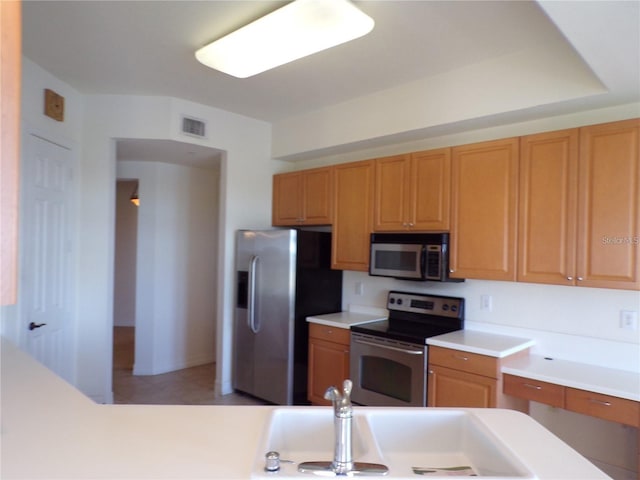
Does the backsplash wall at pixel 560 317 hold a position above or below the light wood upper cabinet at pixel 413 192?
below

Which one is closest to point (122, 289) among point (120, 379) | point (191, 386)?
point (120, 379)

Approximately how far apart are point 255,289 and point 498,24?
263 cm

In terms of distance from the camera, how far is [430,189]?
119 inches

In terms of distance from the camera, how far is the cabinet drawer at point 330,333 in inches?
129

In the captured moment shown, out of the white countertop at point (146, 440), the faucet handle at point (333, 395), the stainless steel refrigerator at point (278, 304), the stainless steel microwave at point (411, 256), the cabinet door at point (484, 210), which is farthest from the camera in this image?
the stainless steel refrigerator at point (278, 304)

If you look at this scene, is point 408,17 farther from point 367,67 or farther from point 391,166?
point 391,166

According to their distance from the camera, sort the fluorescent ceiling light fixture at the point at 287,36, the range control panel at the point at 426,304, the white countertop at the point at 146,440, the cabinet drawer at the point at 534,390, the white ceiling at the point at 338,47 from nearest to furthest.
A: the white countertop at the point at 146,440 → the white ceiling at the point at 338,47 → the fluorescent ceiling light fixture at the point at 287,36 → the cabinet drawer at the point at 534,390 → the range control panel at the point at 426,304

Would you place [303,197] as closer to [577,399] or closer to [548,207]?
[548,207]

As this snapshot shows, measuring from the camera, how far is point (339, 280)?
397 cm

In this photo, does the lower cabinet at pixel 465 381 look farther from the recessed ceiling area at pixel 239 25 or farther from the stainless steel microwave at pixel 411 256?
the recessed ceiling area at pixel 239 25

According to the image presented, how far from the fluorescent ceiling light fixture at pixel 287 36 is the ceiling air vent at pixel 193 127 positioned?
45.5 inches

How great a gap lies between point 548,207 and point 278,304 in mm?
2155

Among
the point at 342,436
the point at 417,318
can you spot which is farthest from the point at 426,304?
the point at 342,436

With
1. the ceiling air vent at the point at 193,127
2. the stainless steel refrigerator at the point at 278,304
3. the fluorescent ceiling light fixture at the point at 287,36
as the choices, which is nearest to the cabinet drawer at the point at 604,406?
the stainless steel refrigerator at the point at 278,304
